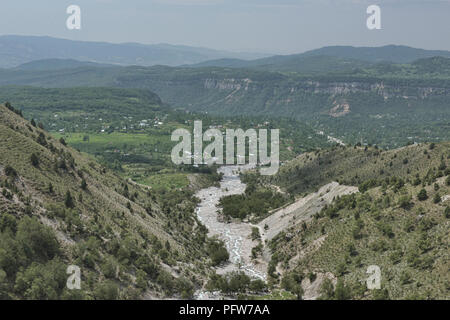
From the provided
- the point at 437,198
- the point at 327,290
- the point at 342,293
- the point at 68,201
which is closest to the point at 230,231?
the point at 327,290

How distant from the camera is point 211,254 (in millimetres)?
85438

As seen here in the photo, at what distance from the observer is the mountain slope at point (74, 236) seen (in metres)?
47.6

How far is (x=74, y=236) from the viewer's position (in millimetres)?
59125

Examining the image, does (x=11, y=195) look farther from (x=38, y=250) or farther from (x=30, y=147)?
(x=30, y=147)

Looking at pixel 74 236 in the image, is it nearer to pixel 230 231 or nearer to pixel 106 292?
pixel 106 292

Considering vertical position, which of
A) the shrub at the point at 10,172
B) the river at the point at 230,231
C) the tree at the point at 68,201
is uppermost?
the shrub at the point at 10,172

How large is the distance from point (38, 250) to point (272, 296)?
124 feet

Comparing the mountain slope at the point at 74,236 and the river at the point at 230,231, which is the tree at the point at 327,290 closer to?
the river at the point at 230,231

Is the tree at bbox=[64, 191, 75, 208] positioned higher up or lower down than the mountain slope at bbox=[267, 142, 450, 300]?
higher up

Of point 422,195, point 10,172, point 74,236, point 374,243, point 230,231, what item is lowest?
point 230,231

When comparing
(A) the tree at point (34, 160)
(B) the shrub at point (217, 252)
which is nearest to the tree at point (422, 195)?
(B) the shrub at point (217, 252)

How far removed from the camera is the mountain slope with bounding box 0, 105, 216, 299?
4756 centimetres

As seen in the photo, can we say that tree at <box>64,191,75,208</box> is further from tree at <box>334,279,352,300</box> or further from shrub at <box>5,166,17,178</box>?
tree at <box>334,279,352,300</box>

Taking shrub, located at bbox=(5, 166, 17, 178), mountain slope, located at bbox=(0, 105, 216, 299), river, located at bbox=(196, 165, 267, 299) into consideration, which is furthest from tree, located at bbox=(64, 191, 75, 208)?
river, located at bbox=(196, 165, 267, 299)
